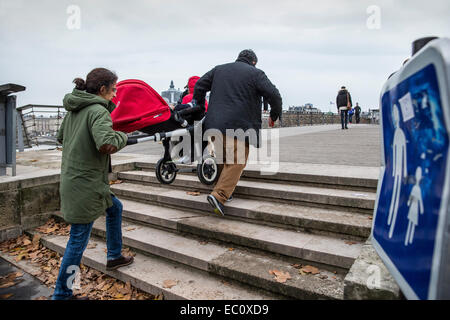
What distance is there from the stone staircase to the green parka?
3.31 feet

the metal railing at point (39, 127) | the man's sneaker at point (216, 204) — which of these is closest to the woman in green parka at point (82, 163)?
the man's sneaker at point (216, 204)

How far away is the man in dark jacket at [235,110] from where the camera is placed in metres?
3.96

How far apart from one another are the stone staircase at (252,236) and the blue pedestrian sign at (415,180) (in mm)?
968

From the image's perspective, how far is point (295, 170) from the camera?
4.81 meters

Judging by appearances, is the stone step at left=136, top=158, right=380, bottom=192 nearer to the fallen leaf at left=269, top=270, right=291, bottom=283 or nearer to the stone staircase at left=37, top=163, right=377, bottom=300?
the stone staircase at left=37, top=163, right=377, bottom=300

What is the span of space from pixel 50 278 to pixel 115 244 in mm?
989

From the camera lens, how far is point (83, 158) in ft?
9.14

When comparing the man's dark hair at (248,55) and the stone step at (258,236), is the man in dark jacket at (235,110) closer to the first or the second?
the man's dark hair at (248,55)

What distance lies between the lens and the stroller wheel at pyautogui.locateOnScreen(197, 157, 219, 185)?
175 inches

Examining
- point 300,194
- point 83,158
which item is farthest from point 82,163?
point 300,194

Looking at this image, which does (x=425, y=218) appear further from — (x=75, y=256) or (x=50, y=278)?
(x=50, y=278)

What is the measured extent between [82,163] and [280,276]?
1961 mm
